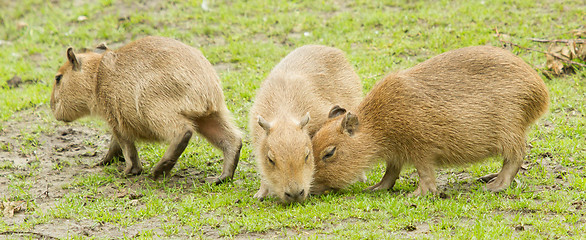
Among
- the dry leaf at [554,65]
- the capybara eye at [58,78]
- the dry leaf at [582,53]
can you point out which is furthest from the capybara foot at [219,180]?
the dry leaf at [582,53]

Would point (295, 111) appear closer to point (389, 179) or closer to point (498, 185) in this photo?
point (389, 179)

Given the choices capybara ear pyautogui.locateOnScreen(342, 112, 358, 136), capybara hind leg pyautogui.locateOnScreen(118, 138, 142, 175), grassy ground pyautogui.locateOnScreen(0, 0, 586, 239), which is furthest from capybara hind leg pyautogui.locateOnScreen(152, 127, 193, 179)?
capybara ear pyautogui.locateOnScreen(342, 112, 358, 136)

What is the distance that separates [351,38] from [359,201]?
5082 mm

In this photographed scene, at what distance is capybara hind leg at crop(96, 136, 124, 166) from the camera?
688cm

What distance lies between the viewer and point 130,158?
648 cm

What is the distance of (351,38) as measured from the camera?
32.7 feet

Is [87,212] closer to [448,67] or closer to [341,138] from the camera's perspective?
[341,138]

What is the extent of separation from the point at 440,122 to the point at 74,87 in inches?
148

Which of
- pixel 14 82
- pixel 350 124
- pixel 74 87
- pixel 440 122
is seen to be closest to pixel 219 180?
pixel 350 124

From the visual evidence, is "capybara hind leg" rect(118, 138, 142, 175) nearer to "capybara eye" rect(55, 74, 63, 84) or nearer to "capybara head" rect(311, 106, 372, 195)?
"capybara eye" rect(55, 74, 63, 84)

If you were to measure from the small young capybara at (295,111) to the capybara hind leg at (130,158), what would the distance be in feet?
4.23

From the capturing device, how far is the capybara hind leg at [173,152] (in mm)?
5980

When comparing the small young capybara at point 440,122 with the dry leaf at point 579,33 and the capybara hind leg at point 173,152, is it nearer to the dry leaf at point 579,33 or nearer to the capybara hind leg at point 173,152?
the capybara hind leg at point 173,152

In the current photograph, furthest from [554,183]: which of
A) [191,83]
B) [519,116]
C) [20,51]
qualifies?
[20,51]
